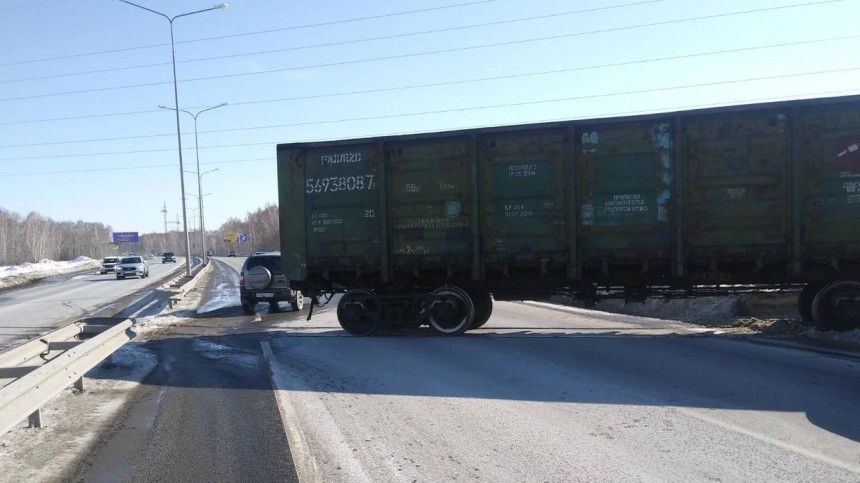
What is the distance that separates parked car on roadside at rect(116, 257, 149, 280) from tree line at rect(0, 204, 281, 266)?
5041cm

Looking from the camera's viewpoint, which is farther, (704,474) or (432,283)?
(432,283)

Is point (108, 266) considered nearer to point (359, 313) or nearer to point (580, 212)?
point (359, 313)

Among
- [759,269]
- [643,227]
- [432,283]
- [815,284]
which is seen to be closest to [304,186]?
[432,283]

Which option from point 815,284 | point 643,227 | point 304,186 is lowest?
point 815,284

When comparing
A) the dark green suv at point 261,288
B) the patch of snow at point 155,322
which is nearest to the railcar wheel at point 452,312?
the patch of snow at point 155,322

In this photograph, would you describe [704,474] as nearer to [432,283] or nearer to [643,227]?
[643,227]

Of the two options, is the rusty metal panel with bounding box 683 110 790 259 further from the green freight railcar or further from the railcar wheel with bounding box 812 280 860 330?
the railcar wheel with bounding box 812 280 860 330

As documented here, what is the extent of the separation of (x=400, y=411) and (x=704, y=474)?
3103 millimetres

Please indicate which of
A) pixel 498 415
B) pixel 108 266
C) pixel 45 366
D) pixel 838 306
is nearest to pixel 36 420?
pixel 45 366

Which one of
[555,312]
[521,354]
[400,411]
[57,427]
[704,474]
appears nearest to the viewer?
[704,474]

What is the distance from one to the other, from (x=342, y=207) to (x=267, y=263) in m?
7.80

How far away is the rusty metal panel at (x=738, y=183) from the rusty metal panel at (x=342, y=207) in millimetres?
5889

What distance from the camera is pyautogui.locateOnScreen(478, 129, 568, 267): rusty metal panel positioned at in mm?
11844

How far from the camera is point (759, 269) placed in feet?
37.3
